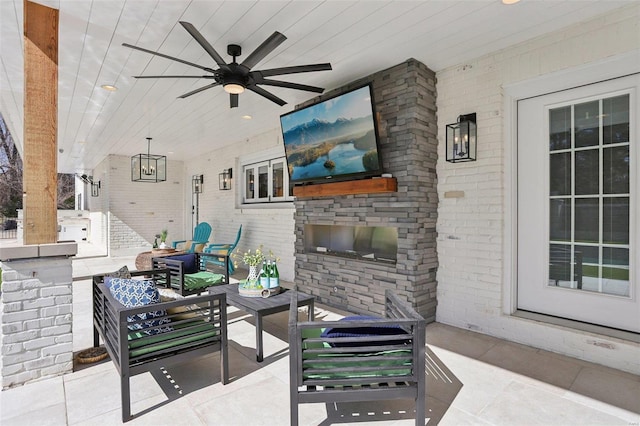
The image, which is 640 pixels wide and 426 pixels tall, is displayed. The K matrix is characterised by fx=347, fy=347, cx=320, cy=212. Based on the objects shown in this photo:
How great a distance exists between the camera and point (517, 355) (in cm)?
287

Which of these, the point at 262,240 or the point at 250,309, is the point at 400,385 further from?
the point at 262,240

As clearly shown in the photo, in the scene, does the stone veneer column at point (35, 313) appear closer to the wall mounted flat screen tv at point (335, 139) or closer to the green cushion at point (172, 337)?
the green cushion at point (172, 337)

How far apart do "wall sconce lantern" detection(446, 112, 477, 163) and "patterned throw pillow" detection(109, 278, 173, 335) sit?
2.93 m

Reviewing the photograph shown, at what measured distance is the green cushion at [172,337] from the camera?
2.11m

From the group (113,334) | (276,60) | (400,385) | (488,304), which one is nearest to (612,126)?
(488,304)

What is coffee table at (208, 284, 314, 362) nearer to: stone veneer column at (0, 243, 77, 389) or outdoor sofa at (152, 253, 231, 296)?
outdoor sofa at (152, 253, 231, 296)

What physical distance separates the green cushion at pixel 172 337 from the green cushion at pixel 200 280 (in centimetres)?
179

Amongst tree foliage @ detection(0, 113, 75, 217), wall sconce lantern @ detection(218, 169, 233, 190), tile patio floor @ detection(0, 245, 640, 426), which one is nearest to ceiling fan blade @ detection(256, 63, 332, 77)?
tile patio floor @ detection(0, 245, 640, 426)

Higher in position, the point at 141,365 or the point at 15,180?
the point at 15,180

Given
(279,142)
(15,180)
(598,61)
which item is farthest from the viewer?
(15,180)

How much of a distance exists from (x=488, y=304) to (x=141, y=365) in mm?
2967

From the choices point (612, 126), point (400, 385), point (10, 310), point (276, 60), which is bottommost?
point (400, 385)

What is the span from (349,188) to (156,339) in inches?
97.7

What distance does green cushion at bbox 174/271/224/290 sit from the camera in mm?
4105
